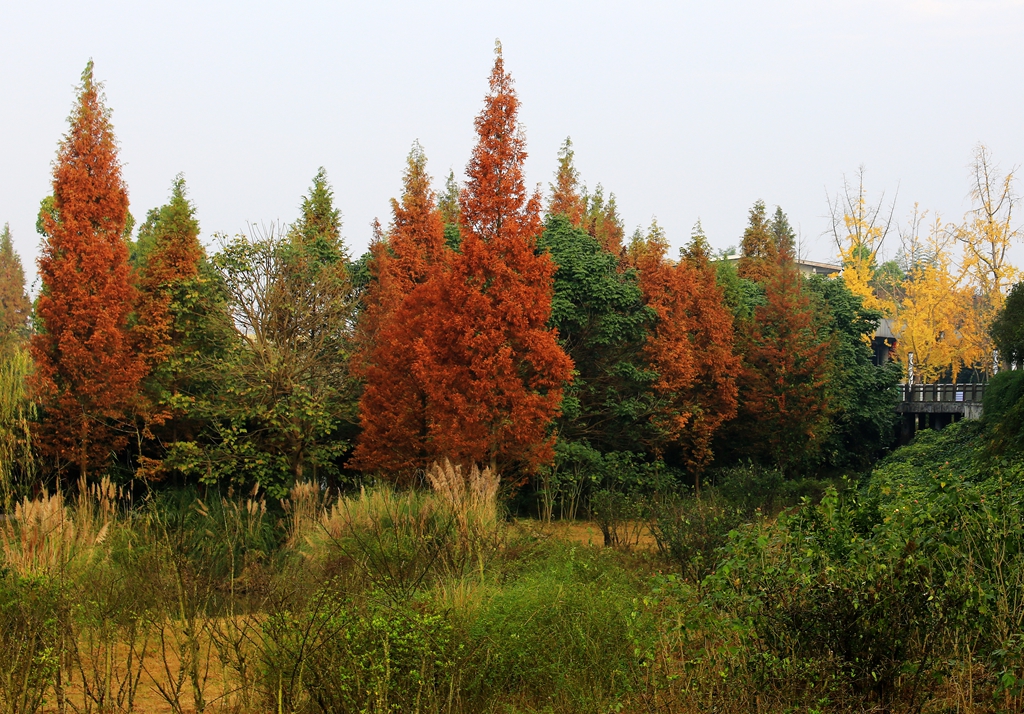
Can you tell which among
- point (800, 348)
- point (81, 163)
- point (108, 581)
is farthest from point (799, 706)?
point (800, 348)

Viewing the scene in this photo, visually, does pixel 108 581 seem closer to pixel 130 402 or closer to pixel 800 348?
pixel 130 402

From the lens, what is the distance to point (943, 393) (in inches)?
1266

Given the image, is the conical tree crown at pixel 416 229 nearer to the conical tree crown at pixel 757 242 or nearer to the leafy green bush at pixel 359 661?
the conical tree crown at pixel 757 242

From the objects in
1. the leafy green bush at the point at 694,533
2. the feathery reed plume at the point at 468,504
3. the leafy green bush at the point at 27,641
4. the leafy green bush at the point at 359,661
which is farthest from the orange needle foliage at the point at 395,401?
the leafy green bush at the point at 359,661

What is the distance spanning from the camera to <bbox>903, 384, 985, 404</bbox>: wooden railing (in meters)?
30.5

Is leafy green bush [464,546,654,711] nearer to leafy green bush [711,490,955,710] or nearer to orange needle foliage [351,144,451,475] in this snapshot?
leafy green bush [711,490,955,710]

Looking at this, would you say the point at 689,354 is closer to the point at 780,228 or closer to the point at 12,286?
the point at 780,228

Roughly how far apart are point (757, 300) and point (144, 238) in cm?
1863

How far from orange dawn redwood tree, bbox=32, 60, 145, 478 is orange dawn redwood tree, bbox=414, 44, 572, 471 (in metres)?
5.79

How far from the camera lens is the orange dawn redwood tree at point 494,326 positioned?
1700 cm

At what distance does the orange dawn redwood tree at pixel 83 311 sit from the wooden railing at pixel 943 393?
2499 cm

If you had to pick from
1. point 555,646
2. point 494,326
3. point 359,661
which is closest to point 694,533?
point 555,646

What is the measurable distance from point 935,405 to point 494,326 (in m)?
20.1

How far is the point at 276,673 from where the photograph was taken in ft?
19.2
